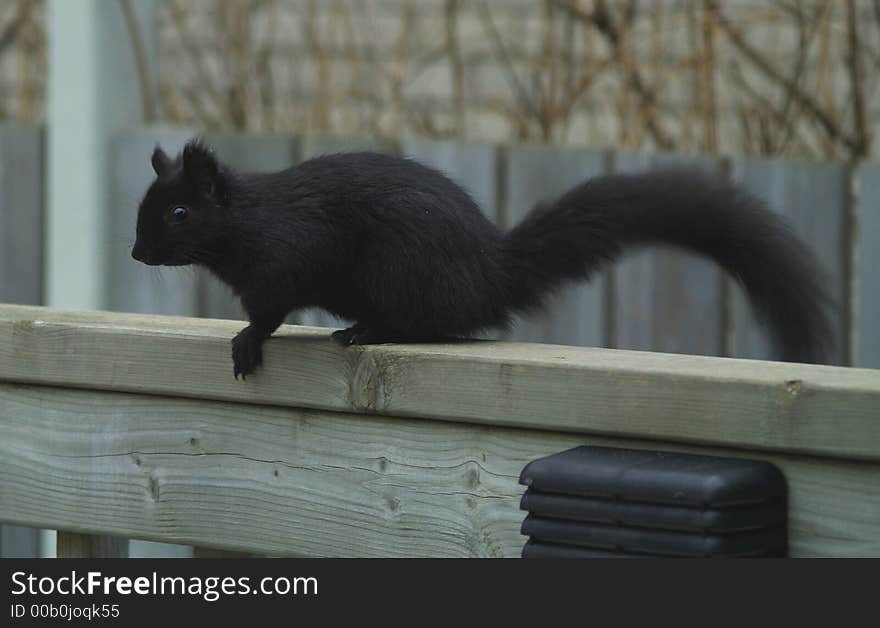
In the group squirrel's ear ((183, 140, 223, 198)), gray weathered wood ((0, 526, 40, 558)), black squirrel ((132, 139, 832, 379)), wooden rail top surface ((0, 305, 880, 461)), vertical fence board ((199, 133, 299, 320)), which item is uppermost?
vertical fence board ((199, 133, 299, 320))

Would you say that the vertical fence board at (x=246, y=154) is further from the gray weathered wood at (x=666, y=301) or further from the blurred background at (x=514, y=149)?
the gray weathered wood at (x=666, y=301)

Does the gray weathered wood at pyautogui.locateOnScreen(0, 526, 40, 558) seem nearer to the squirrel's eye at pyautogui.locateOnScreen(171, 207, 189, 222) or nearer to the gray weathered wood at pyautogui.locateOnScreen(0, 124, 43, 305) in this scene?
the gray weathered wood at pyautogui.locateOnScreen(0, 124, 43, 305)

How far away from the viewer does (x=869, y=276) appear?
2.89 meters

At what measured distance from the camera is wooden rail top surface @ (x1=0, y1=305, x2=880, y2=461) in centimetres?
136

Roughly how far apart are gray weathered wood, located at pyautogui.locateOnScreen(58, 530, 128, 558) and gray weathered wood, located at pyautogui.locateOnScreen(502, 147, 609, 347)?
55.1 inches

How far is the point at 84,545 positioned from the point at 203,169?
22.1 inches

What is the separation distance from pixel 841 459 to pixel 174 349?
0.83 meters

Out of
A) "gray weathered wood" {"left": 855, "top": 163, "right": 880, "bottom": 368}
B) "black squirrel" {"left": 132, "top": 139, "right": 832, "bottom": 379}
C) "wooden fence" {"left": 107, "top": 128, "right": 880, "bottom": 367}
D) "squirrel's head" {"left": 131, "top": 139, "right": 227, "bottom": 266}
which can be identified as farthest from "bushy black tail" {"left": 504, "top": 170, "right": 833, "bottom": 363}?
"gray weathered wood" {"left": 855, "top": 163, "right": 880, "bottom": 368}

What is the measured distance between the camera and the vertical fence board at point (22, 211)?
3.42 metres

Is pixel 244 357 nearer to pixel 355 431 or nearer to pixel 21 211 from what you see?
pixel 355 431

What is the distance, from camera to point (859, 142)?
323cm

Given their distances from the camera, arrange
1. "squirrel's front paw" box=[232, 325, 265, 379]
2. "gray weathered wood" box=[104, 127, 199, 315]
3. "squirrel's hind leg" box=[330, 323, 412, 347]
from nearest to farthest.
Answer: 1. "squirrel's front paw" box=[232, 325, 265, 379]
2. "squirrel's hind leg" box=[330, 323, 412, 347]
3. "gray weathered wood" box=[104, 127, 199, 315]

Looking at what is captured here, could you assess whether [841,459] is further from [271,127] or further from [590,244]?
[271,127]

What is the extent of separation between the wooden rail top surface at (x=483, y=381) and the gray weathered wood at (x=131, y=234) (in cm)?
133
